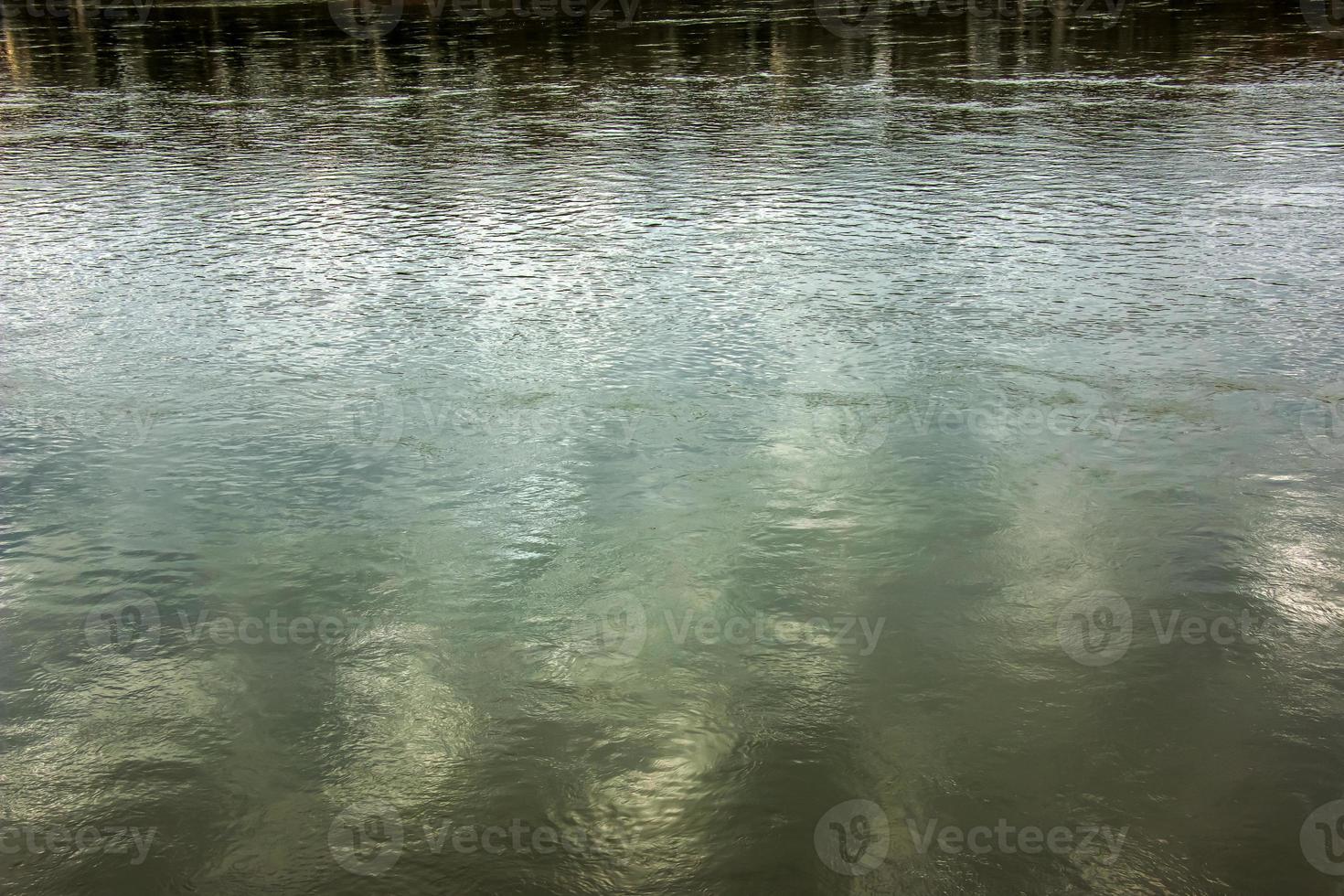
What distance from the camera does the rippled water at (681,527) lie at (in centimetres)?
406

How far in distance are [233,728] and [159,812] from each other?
1.51 ft

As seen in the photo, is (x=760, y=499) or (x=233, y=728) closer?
(x=233, y=728)

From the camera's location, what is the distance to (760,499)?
20.1ft

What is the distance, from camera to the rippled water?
160 inches

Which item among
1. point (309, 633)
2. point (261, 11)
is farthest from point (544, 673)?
point (261, 11)

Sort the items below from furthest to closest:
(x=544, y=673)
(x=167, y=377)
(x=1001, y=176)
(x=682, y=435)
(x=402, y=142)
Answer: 1. (x=402, y=142)
2. (x=1001, y=176)
3. (x=167, y=377)
4. (x=682, y=435)
5. (x=544, y=673)

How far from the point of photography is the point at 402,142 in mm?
14688

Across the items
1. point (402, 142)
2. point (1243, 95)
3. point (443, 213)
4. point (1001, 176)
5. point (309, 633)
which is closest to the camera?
point (309, 633)

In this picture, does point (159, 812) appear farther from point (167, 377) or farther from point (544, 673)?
point (167, 377)

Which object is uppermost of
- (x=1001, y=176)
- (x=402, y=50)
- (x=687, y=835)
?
(x=402, y=50)

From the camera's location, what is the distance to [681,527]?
5.87 m

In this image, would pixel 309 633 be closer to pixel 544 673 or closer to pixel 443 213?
pixel 544 673

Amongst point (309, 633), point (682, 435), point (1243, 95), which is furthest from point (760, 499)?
point (1243, 95)

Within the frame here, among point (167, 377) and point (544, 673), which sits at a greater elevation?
point (167, 377)
